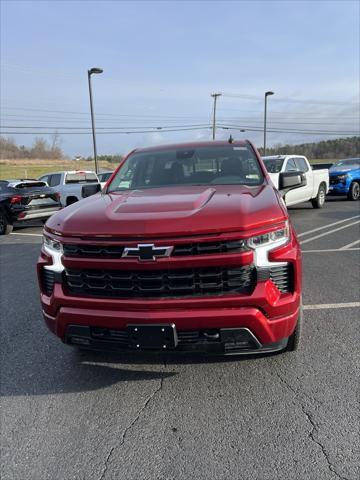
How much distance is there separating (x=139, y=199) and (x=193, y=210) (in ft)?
2.17

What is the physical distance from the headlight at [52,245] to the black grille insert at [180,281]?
15.3 inches

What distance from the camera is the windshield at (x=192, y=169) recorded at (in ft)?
12.8

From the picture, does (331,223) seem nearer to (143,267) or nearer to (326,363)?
(326,363)

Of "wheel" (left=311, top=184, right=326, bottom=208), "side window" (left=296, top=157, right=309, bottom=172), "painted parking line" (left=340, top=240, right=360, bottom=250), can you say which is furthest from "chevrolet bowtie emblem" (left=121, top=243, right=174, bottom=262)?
"wheel" (left=311, top=184, right=326, bottom=208)

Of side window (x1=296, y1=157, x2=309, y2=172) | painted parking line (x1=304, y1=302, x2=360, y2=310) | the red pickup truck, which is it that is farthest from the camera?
side window (x1=296, y1=157, x2=309, y2=172)

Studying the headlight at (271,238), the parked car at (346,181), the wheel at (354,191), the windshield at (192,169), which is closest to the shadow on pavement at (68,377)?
the headlight at (271,238)

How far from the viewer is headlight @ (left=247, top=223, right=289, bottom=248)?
2.52m

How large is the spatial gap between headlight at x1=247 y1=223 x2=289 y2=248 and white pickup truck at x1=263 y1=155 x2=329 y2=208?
924cm

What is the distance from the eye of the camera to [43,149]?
289 feet

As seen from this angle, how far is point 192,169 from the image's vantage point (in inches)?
159

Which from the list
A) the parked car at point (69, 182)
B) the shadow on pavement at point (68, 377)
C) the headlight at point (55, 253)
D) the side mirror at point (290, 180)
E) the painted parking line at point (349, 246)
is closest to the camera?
the headlight at point (55, 253)

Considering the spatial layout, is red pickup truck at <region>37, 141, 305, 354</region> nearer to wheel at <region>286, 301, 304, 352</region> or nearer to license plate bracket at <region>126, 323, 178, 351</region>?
license plate bracket at <region>126, 323, 178, 351</region>

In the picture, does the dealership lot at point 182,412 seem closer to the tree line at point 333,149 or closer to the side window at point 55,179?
the side window at point 55,179

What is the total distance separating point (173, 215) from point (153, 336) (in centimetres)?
78
